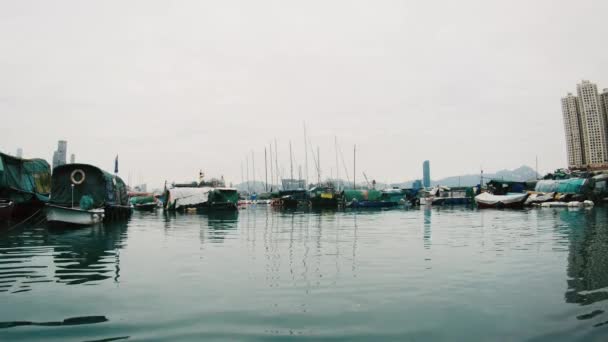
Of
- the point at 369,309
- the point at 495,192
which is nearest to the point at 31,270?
the point at 369,309

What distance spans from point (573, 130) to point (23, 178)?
455 ft

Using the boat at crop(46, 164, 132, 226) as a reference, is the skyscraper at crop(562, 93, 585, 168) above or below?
above

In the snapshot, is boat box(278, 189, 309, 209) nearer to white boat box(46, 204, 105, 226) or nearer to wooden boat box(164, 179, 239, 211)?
wooden boat box(164, 179, 239, 211)

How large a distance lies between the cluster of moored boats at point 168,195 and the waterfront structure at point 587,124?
147 ft

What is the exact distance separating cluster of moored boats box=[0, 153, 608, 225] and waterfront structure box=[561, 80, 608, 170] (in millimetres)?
44846

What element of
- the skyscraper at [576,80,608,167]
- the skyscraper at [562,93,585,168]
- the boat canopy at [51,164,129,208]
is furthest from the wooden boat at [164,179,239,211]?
the skyscraper at [562,93,585,168]

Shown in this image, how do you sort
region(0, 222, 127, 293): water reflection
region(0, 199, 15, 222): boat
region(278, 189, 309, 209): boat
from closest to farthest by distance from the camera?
1. region(0, 222, 127, 293): water reflection
2. region(0, 199, 15, 222): boat
3. region(278, 189, 309, 209): boat

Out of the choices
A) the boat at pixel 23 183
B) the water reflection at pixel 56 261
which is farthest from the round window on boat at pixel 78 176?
the water reflection at pixel 56 261

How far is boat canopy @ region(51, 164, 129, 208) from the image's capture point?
31844 millimetres

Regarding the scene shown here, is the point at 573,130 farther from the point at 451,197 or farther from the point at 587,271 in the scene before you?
the point at 587,271

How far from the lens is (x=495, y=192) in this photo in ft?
245

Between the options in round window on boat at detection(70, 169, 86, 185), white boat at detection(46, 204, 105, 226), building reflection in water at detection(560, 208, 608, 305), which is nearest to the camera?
building reflection in water at detection(560, 208, 608, 305)

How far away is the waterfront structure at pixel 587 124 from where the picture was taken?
11619 centimetres

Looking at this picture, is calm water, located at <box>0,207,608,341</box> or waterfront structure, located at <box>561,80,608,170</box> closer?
calm water, located at <box>0,207,608,341</box>
